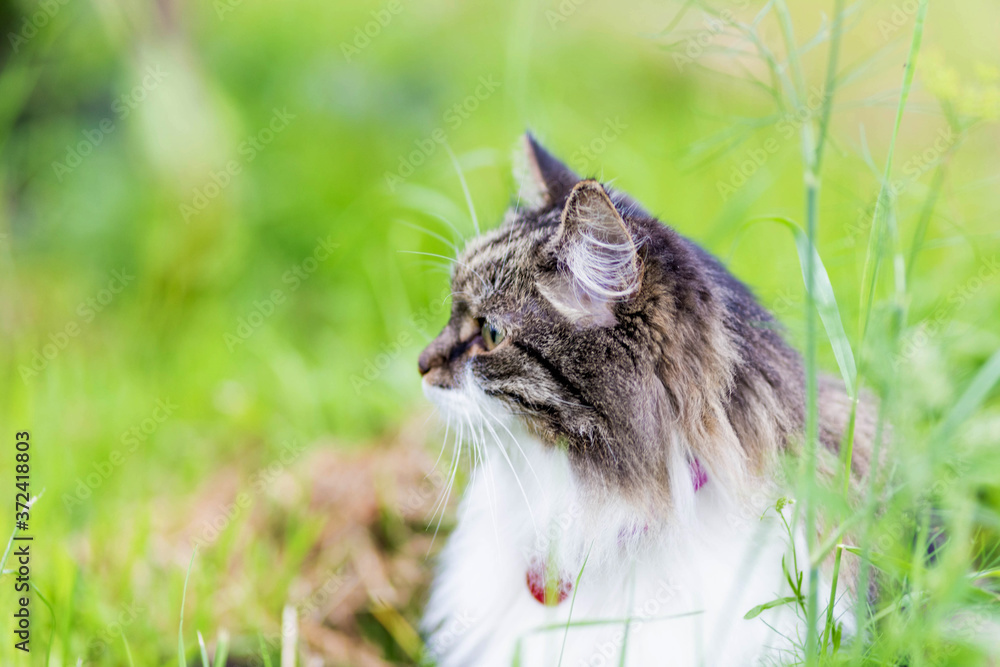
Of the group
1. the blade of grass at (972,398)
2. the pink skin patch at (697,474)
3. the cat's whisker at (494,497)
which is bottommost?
the cat's whisker at (494,497)

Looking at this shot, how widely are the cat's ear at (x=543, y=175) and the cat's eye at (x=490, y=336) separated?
1.24 feet

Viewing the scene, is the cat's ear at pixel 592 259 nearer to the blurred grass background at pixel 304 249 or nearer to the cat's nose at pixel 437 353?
the cat's nose at pixel 437 353

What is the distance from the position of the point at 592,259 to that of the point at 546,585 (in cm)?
71

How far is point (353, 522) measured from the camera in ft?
7.26

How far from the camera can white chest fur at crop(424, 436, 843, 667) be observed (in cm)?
137

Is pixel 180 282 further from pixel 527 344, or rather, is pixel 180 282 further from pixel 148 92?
pixel 527 344

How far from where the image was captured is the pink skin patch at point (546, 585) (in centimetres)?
149

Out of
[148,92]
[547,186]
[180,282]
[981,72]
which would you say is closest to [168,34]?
[148,92]

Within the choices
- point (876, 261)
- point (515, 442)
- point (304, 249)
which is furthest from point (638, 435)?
point (304, 249)

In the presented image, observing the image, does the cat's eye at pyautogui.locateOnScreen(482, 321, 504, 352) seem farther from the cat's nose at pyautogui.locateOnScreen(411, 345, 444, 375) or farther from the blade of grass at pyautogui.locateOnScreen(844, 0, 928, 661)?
the blade of grass at pyautogui.locateOnScreen(844, 0, 928, 661)

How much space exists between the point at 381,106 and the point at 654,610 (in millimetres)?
3565

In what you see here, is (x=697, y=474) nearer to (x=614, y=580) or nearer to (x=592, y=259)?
(x=614, y=580)

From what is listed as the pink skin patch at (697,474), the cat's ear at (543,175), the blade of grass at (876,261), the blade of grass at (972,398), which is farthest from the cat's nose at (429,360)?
the blade of grass at (972,398)

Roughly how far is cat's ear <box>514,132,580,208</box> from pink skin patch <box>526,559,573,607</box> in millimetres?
886
